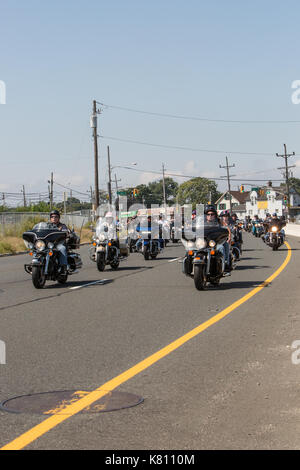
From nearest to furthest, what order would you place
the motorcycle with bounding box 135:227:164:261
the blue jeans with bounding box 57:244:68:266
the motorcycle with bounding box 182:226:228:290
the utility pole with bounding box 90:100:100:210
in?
the motorcycle with bounding box 182:226:228:290 < the blue jeans with bounding box 57:244:68:266 < the motorcycle with bounding box 135:227:164:261 < the utility pole with bounding box 90:100:100:210

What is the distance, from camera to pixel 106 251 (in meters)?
19.9

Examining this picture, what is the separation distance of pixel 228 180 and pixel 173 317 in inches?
3823

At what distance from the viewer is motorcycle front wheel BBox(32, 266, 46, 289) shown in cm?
1511

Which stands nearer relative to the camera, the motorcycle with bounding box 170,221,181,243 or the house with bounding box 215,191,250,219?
the motorcycle with bounding box 170,221,181,243

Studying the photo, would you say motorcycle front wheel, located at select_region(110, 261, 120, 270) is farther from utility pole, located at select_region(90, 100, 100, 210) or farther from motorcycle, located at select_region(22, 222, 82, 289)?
utility pole, located at select_region(90, 100, 100, 210)

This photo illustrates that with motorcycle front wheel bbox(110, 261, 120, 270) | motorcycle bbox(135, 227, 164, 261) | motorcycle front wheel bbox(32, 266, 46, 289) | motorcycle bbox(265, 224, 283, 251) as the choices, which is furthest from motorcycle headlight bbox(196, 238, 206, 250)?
motorcycle bbox(265, 224, 283, 251)

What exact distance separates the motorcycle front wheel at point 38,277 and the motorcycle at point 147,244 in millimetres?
9187

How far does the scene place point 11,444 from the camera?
470 centimetres

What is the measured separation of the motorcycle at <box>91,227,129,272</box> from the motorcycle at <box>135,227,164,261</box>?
364cm

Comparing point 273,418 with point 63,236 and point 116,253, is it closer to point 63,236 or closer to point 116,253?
point 63,236

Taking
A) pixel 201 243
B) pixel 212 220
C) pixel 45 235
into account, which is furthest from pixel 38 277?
pixel 212 220

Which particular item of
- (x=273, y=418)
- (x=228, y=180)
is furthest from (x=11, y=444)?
(x=228, y=180)

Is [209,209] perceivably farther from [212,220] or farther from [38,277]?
[38,277]

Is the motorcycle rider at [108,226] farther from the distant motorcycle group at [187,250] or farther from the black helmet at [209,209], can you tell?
the black helmet at [209,209]
